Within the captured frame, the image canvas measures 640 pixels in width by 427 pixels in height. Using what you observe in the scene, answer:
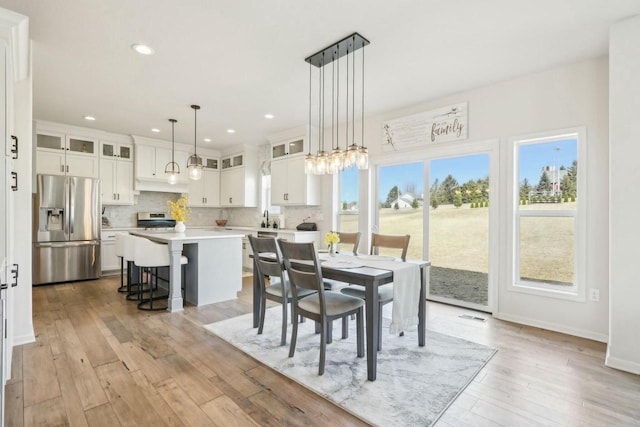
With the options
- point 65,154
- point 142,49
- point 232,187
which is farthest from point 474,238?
point 65,154

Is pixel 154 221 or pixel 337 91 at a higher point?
pixel 337 91

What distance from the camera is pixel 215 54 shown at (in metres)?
2.94

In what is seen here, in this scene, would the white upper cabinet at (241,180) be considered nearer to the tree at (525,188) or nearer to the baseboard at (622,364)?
the tree at (525,188)

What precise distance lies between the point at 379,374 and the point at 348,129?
3.76 metres

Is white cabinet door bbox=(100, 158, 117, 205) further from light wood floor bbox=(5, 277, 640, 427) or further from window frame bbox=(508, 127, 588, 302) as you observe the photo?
window frame bbox=(508, 127, 588, 302)

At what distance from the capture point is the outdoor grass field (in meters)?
3.25

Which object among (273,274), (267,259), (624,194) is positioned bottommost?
(273,274)

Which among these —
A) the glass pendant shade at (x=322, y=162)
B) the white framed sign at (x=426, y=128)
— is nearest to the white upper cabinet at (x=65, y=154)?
the glass pendant shade at (x=322, y=162)

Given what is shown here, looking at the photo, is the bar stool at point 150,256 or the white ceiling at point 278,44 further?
the bar stool at point 150,256

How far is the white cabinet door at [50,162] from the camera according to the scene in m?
5.16

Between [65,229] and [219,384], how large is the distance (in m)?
4.52

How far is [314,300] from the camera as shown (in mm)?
2453

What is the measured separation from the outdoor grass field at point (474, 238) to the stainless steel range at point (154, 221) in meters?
3.91

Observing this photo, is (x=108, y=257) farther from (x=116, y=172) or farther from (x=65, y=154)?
(x=65, y=154)
